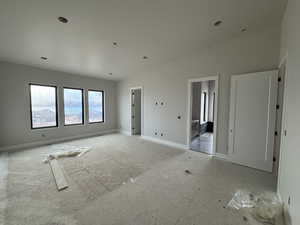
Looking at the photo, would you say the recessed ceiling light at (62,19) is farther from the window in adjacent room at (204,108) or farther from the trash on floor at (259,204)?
the window in adjacent room at (204,108)

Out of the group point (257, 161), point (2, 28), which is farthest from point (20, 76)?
point (257, 161)

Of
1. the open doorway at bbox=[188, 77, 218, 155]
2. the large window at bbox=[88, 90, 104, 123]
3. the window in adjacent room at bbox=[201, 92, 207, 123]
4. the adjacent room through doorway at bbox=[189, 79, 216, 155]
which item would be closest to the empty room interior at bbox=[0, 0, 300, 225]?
the open doorway at bbox=[188, 77, 218, 155]

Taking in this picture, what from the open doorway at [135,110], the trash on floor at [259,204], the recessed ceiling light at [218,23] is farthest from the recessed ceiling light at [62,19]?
the trash on floor at [259,204]

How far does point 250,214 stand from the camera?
1796 mm

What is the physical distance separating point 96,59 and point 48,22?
1791 millimetres

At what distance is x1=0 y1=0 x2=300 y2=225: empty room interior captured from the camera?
184cm

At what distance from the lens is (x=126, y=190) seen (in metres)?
2.30

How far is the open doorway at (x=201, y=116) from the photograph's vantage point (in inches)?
173

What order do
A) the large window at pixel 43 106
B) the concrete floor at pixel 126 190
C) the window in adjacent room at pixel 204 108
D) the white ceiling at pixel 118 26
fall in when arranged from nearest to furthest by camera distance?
the concrete floor at pixel 126 190 → the white ceiling at pixel 118 26 → the large window at pixel 43 106 → the window in adjacent room at pixel 204 108

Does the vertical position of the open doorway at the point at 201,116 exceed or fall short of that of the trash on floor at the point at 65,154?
it exceeds it

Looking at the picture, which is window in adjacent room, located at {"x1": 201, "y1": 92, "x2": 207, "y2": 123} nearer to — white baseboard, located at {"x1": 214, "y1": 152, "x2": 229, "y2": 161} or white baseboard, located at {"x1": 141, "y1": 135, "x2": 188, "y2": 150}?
white baseboard, located at {"x1": 141, "y1": 135, "x2": 188, "y2": 150}

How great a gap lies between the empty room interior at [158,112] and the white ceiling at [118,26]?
0.03 meters

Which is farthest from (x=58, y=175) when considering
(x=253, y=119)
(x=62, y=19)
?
(x=253, y=119)

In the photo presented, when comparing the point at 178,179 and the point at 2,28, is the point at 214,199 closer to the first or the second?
the point at 178,179
